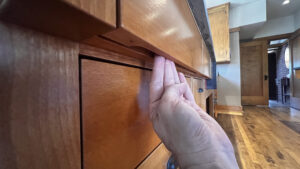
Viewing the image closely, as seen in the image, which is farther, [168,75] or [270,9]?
→ [270,9]

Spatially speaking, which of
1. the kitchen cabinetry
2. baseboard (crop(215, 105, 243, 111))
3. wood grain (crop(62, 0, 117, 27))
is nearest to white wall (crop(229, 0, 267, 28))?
baseboard (crop(215, 105, 243, 111))

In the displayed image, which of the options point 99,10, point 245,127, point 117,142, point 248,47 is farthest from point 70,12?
point 248,47

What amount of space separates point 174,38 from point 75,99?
0.23 meters

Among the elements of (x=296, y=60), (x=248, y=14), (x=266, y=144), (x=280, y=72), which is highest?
(x=248, y=14)

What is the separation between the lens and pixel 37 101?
108 millimetres

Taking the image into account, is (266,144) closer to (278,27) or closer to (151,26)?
(151,26)

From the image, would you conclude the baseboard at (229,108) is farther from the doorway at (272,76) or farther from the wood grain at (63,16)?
the doorway at (272,76)

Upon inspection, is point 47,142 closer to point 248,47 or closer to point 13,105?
point 13,105

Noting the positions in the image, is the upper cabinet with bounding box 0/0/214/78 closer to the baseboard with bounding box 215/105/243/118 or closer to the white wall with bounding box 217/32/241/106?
the baseboard with bounding box 215/105/243/118

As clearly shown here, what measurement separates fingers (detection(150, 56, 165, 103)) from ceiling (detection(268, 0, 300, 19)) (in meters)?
3.20

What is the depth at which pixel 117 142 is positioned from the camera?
194 mm

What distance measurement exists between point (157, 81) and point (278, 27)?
4132mm

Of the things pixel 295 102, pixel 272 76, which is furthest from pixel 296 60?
pixel 272 76

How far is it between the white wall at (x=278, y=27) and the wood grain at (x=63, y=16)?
3.91 meters
